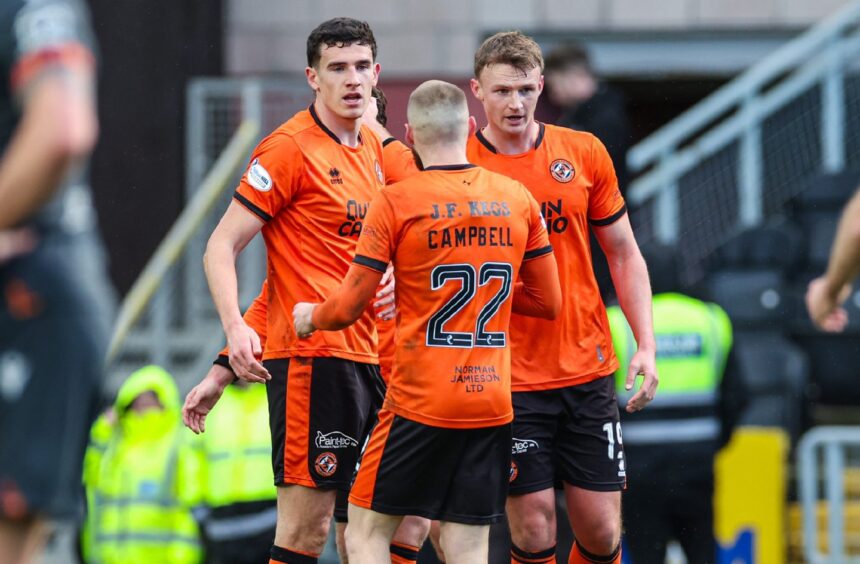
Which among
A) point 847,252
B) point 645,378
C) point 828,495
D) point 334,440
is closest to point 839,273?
point 847,252

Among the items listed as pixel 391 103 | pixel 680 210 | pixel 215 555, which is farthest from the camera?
pixel 391 103

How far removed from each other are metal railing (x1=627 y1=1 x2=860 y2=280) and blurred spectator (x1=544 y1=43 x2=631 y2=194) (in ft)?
9.46

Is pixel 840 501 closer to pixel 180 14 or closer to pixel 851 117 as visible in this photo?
pixel 851 117

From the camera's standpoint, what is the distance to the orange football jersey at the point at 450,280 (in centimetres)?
580

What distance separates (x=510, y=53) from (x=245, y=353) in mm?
1725

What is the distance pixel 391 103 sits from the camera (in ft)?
53.4

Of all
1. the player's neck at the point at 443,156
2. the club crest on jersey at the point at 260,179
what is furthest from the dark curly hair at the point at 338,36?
the player's neck at the point at 443,156

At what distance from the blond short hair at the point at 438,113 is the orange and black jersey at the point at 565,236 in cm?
87

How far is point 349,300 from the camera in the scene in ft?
19.0

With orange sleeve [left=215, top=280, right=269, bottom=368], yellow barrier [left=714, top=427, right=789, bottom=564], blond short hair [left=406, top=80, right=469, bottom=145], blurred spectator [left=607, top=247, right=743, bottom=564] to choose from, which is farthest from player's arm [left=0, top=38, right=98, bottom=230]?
yellow barrier [left=714, top=427, right=789, bottom=564]

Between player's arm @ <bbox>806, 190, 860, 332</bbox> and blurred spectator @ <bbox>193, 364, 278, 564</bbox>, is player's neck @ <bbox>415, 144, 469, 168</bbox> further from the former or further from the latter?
blurred spectator @ <bbox>193, 364, 278, 564</bbox>

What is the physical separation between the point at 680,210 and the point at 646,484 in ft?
18.9

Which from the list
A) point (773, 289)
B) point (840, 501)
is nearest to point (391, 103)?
point (773, 289)

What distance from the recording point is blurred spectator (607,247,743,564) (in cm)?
906
